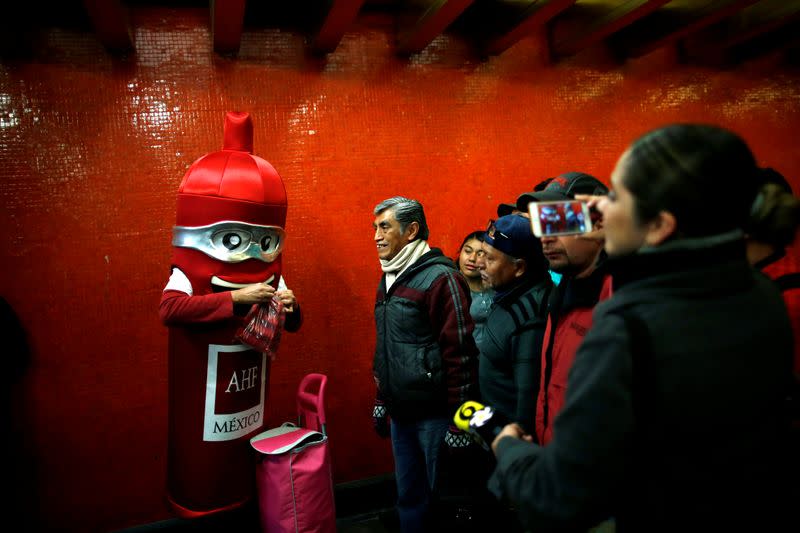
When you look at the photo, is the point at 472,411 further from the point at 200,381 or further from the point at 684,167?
the point at 200,381

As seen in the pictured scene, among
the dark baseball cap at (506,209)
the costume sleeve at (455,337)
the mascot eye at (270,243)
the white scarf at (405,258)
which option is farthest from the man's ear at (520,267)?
the mascot eye at (270,243)

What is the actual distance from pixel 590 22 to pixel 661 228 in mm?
2707

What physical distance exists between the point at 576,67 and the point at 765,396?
3.00m

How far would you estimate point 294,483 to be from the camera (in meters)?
2.15

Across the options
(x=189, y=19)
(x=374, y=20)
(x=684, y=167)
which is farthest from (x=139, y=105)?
(x=684, y=167)

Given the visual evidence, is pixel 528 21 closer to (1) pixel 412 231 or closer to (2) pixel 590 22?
(2) pixel 590 22

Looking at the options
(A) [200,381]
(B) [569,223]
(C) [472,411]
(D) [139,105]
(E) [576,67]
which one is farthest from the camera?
(E) [576,67]

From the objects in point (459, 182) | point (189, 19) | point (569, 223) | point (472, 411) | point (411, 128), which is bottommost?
point (472, 411)

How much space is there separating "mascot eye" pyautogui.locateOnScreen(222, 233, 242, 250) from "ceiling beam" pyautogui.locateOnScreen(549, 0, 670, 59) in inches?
89.0

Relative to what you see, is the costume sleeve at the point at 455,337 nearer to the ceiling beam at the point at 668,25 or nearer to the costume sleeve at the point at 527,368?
the costume sleeve at the point at 527,368

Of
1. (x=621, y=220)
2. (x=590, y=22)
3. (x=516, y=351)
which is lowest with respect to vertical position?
(x=516, y=351)

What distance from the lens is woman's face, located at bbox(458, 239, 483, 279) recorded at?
9.89 feet

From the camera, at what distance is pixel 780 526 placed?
89 cm

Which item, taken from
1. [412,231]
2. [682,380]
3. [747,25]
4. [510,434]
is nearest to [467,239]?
[412,231]
